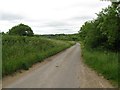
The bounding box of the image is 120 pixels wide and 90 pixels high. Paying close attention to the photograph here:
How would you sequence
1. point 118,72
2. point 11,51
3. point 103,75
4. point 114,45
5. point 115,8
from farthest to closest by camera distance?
point 114,45
point 11,51
point 115,8
point 103,75
point 118,72

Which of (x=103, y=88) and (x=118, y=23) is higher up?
(x=118, y=23)

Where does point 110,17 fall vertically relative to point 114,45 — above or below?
above

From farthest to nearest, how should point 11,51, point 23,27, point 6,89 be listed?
point 23,27 < point 11,51 < point 6,89

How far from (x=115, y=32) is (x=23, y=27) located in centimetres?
9416

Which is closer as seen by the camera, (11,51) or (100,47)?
(11,51)

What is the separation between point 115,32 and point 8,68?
386 inches

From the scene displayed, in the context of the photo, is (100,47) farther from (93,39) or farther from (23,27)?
(23,27)

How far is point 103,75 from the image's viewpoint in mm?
17781

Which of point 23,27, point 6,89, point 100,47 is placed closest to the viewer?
point 6,89

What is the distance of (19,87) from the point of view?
43.6 ft

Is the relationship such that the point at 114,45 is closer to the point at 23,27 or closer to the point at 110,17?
the point at 110,17

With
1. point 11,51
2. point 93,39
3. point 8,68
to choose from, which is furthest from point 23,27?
point 8,68

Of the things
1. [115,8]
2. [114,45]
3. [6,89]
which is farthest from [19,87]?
[114,45]

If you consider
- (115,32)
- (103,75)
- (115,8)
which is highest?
(115,8)
